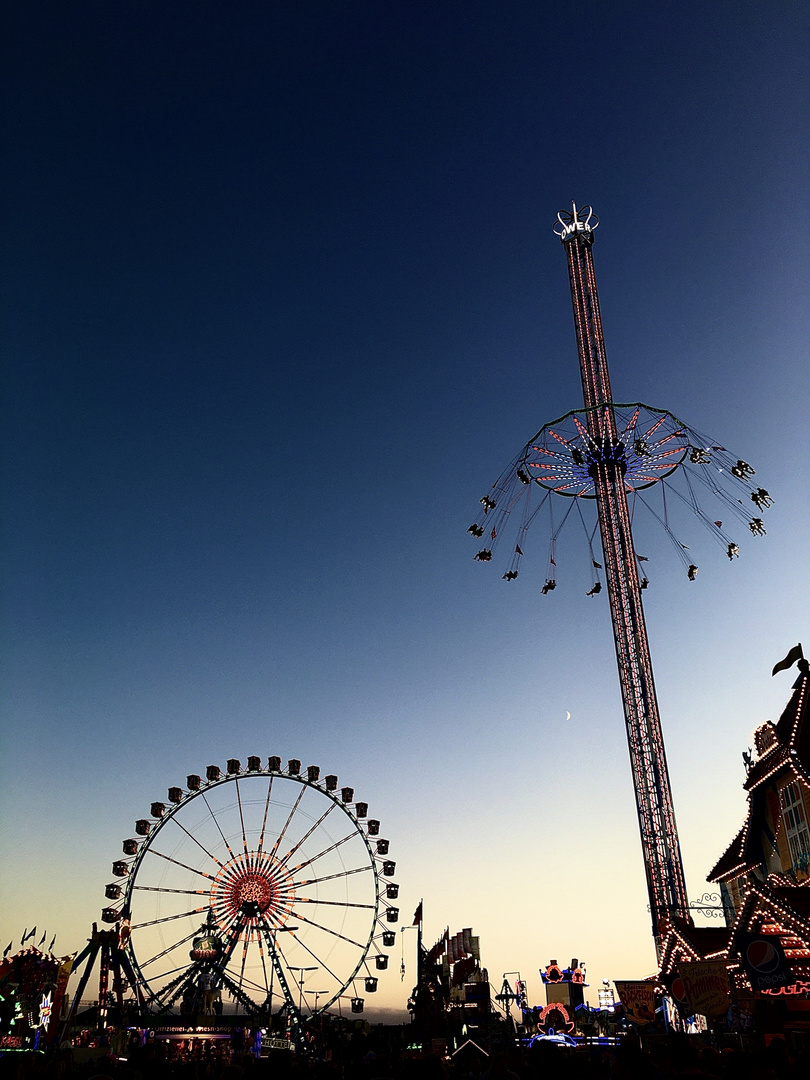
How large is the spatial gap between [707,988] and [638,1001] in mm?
21189

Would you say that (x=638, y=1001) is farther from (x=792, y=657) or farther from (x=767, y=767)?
(x=792, y=657)

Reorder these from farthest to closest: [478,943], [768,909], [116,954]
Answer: [478,943] < [116,954] < [768,909]

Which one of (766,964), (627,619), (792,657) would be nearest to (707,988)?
(766,964)

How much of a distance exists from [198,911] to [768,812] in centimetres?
3469

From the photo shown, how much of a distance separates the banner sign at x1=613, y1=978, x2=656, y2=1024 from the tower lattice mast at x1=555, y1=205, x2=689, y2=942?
17.4 ft

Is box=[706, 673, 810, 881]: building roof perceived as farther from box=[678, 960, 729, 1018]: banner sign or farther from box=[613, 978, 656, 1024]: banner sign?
box=[613, 978, 656, 1024]: banner sign

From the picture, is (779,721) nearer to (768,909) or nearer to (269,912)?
(768,909)

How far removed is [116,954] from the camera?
41031mm

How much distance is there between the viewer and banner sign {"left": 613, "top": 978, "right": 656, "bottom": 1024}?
32.5m

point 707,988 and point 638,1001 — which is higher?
point 707,988

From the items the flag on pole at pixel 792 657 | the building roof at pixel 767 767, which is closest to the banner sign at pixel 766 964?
the building roof at pixel 767 767

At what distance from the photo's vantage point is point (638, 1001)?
33.3 m

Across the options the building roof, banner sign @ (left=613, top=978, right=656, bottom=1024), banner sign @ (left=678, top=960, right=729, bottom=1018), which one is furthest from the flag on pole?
banner sign @ (left=613, top=978, right=656, bottom=1024)

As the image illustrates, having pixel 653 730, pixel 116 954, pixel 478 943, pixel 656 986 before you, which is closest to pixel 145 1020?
pixel 116 954
